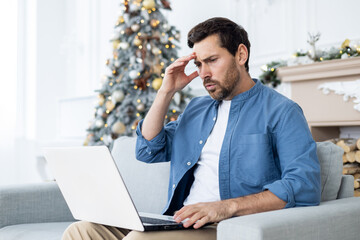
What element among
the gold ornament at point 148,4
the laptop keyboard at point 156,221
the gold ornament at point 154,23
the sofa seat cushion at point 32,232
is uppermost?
the gold ornament at point 148,4

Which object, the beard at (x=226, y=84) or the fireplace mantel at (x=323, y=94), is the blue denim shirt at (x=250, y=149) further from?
the fireplace mantel at (x=323, y=94)

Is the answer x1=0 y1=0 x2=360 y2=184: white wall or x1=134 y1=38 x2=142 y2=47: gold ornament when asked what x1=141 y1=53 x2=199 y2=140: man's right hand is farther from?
x1=0 y1=0 x2=360 y2=184: white wall

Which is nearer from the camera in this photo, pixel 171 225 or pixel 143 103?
pixel 171 225

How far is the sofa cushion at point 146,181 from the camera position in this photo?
2002 millimetres

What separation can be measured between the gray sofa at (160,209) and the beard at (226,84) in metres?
0.38

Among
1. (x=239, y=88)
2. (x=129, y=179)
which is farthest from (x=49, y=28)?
(x=239, y=88)

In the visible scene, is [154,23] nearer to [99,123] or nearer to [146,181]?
[99,123]

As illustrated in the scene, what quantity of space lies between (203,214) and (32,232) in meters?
0.90

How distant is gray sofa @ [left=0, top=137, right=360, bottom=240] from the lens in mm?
1159

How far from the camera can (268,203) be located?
4.50 ft

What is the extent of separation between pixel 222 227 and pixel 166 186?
2.80 feet

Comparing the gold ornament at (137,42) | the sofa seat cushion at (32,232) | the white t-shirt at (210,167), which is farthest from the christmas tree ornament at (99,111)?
the white t-shirt at (210,167)

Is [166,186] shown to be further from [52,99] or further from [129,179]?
[52,99]

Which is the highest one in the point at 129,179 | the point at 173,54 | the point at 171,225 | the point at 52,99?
the point at 173,54
